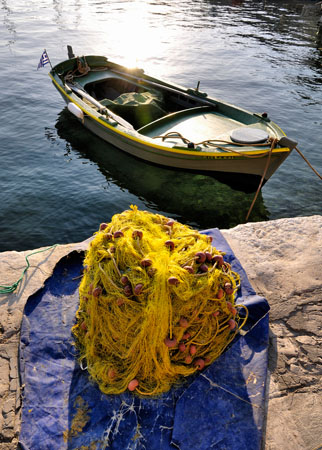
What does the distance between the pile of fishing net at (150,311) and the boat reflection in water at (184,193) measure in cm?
500

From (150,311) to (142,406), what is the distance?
1050 mm

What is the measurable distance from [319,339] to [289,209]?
5.81 m

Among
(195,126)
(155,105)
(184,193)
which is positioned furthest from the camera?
(155,105)

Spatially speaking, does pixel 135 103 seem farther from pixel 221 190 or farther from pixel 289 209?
pixel 289 209

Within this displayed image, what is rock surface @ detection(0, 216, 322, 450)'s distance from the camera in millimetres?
3355

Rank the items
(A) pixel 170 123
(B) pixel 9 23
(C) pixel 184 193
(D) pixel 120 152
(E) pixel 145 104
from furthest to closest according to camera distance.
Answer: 1. (B) pixel 9 23
2. (E) pixel 145 104
3. (D) pixel 120 152
4. (A) pixel 170 123
5. (C) pixel 184 193

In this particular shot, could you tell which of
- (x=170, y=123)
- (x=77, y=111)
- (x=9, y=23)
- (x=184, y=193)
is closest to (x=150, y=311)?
(x=184, y=193)

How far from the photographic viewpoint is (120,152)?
10867mm

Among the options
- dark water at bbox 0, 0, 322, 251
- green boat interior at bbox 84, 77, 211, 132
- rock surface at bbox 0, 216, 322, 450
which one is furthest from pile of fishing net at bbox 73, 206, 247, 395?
green boat interior at bbox 84, 77, 211, 132

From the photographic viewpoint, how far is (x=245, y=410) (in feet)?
11.0

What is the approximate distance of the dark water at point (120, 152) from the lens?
9.12 meters

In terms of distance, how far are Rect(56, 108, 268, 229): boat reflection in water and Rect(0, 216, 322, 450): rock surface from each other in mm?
2662

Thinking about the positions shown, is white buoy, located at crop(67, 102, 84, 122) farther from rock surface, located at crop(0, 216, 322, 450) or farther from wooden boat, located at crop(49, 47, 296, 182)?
rock surface, located at crop(0, 216, 322, 450)

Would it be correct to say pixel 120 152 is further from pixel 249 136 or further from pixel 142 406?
pixel 142 406
